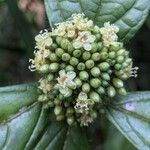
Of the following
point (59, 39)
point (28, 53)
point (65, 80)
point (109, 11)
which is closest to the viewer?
point (65, 80)

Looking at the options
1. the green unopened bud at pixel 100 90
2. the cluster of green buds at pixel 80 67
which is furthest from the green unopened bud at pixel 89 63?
the green unopened bud at pixel 100 90

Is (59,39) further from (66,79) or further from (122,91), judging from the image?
(122,91)

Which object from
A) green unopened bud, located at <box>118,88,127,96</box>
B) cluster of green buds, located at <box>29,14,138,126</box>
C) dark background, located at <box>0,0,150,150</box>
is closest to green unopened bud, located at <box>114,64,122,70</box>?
cluster of green buds, located at <box>29,14,138,126</box>

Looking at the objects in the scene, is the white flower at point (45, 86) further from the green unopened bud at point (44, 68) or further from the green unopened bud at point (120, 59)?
the green unopened bud at point (120, 59)

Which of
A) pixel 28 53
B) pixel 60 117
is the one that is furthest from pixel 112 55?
pixel 28 53

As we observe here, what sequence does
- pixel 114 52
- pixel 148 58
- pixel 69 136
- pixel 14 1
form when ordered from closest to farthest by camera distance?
pixel 114 52 < pixel 69 136 < pixel 14 1 < pixel 148 58

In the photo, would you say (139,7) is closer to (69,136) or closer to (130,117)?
(130,117)

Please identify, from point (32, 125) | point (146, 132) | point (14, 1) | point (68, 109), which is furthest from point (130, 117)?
point (14, 1)
